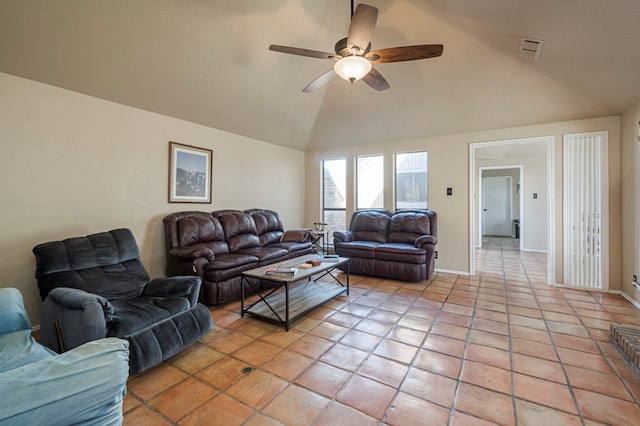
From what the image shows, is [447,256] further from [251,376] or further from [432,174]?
[251,376]

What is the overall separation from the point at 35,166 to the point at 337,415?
351 centimetres

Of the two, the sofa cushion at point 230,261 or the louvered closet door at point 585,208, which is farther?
the louvered closet door at point 585,208

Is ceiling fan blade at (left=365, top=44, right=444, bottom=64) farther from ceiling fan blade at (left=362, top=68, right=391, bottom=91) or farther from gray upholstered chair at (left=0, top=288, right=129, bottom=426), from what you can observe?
gray upholstered chair at (left=0, top=288, right=129, bottom=426)

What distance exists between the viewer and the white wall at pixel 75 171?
2.57 metres

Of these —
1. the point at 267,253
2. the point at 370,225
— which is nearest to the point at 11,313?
the point at 267,253

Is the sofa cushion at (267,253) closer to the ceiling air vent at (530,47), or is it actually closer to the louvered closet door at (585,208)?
the ceiling air vent at (530,47)

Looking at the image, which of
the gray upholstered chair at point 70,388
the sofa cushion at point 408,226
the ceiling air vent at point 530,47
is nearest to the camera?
A: the gray upholstered chair at point 70,388

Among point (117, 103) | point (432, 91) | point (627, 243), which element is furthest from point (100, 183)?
point (627, 243)

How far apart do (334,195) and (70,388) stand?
17.9ft

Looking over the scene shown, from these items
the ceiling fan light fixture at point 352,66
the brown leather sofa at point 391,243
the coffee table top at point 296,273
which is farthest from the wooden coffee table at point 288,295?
the ceiling fan light fixture at point 352,66

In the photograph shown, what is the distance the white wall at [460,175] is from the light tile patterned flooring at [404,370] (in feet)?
3.85

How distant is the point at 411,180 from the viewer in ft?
17.2

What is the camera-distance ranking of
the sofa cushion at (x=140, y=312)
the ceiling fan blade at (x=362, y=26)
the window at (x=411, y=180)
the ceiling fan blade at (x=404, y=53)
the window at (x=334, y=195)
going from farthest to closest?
the window at (x=334, y=195) < the window at (x=411, y=180) < the ceiling fan blade at (x=404, y=53) < the ceiling fan blade at (x=362, y=26) < the sofa cushion at (x=140, y=312)

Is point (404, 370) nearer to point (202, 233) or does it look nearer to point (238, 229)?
point (202, 233)
